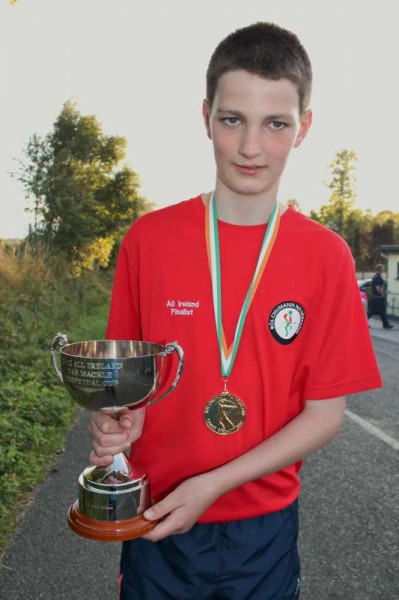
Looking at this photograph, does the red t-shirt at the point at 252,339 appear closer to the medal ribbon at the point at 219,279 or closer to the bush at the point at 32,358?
the medal ribbon at the point at 219,279

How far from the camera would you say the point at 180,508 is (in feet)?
5.30

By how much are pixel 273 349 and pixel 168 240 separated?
506 mm

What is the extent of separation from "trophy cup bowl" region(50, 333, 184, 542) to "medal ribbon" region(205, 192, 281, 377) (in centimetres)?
19

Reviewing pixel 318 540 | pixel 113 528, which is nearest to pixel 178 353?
pixel 113 528

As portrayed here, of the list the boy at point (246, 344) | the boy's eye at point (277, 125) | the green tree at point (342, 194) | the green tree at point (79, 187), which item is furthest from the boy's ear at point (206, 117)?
the green tree at point (342, 194)

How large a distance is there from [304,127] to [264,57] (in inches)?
11.1

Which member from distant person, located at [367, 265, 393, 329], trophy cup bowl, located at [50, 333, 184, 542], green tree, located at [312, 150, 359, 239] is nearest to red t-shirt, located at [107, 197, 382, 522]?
trophy cup bowl, located at [50, 333, 184, 542]

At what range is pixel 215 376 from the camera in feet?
5.94

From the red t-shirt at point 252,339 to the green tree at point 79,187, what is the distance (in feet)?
53.7

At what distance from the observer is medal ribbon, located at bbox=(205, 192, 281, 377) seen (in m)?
1.81

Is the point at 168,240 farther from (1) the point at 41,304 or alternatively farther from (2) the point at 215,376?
(1) the point at 41,304

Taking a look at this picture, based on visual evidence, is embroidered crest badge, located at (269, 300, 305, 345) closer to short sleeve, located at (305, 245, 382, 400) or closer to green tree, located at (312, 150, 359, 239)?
short sleeve, located at (305, 245, 382, 400)

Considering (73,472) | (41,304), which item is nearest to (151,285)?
(73,472)

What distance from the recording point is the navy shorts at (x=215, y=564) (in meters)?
1.80
